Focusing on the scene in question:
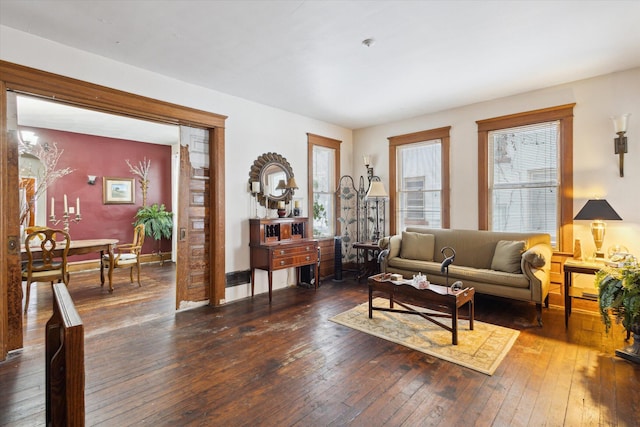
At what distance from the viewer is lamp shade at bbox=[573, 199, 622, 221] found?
334 cm

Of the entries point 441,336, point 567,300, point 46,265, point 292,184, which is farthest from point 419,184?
point 46,265

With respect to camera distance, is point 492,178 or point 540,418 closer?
point 540,418

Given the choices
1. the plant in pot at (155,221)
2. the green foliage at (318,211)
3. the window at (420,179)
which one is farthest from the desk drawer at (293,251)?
the plant in pot at (155,221)

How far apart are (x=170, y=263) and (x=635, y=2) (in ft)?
26.4

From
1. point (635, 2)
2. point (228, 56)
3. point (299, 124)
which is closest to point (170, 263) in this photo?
point (299, 124)

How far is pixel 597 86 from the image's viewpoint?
3.68 m

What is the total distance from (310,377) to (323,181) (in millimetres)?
A: 3846

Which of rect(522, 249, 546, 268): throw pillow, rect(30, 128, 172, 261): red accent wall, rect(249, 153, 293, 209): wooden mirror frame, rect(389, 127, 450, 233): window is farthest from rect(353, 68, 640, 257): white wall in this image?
rect(30, 128, 172, 261): red accent wall

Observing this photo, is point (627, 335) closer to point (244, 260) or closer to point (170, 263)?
point (244, 260)

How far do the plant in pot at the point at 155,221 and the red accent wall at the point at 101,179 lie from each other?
0.27m

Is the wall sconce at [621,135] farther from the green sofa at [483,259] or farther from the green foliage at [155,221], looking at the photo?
the green foliage at [155,221]

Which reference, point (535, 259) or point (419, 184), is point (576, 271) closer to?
point (535, 259)

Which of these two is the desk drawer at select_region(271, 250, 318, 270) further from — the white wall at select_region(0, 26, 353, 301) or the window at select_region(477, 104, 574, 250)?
the window at select_region(477, 104, 574, 250)

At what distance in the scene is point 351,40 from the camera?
2.83 meters
